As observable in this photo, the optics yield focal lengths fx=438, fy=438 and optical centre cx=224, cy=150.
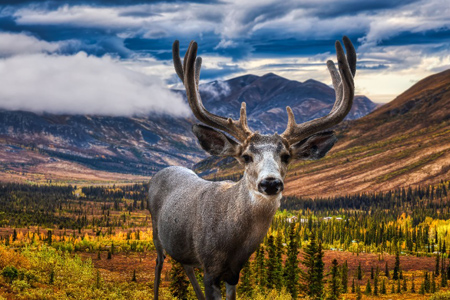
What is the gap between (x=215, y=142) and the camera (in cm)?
1223

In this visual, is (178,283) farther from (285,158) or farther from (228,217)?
(285,158)

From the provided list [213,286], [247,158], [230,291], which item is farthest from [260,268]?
[247,158]

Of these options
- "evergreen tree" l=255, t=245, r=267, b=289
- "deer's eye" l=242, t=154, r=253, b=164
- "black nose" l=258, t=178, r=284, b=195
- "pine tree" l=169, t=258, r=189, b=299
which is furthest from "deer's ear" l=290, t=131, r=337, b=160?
"evergreen tree" l=255, t=245, r=267, b=289

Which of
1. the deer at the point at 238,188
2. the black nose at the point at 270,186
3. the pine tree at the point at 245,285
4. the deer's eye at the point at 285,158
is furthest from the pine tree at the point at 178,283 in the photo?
the black nose at the point at 270,186

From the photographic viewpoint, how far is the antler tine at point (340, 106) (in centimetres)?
1225

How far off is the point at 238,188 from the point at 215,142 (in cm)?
144

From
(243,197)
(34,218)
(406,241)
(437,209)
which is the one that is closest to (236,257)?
(243,197)

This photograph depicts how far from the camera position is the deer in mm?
11391

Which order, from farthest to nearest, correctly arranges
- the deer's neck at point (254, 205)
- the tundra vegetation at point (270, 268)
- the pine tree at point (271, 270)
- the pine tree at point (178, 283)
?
1. the pine tree at point (271, 270)
2. the pine tree at point (178, 283)
3. the tundra vegetation at point (270, 268)
4. the deer's neck at point (254, 205)

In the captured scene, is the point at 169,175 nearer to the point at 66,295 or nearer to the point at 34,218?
the point at 66,295

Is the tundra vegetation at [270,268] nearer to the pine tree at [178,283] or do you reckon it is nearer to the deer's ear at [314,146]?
the pine tree at [178,283]

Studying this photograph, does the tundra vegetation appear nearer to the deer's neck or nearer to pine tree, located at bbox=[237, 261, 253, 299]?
pine tree, located at bbox=[237, 261, 253, 299]

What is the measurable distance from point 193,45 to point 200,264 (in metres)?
6.38

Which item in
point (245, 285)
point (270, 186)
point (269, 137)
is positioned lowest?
point (245, 285)
